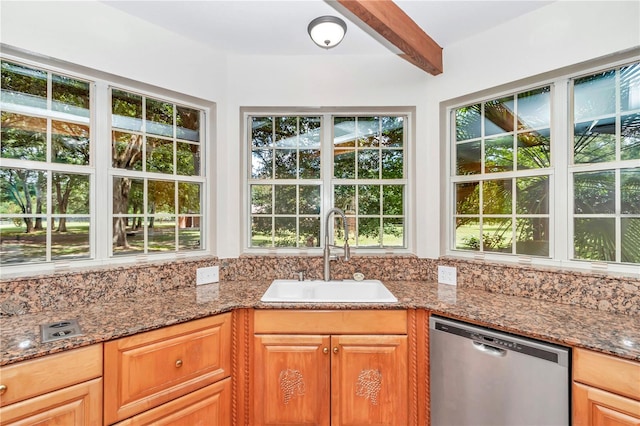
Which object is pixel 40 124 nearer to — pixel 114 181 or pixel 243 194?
pixel 114 181

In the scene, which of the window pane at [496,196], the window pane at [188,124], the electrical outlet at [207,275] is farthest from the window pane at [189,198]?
the window pane at [496,196]

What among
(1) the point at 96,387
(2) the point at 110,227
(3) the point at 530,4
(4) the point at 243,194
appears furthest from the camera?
(4) the point at 243,194

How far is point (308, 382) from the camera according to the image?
1.58 metres

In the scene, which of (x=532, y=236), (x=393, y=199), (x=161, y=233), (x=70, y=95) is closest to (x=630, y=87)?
A: (x=532, y=236)

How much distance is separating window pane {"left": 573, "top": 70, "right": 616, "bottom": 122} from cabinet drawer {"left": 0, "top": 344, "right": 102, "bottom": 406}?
9.24 feet

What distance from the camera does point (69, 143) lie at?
1.73 metres

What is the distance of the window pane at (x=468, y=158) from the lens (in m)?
2.11

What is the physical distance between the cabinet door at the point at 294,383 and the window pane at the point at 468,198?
4.66 ft

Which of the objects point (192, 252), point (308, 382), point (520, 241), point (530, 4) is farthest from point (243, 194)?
point (530, 4)

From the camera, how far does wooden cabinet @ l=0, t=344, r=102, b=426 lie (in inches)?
39.8

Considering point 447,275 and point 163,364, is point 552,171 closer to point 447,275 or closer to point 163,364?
point 447,275

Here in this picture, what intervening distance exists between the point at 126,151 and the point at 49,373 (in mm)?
1348

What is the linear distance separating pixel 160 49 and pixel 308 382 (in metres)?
2.29

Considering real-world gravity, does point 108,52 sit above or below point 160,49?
below
